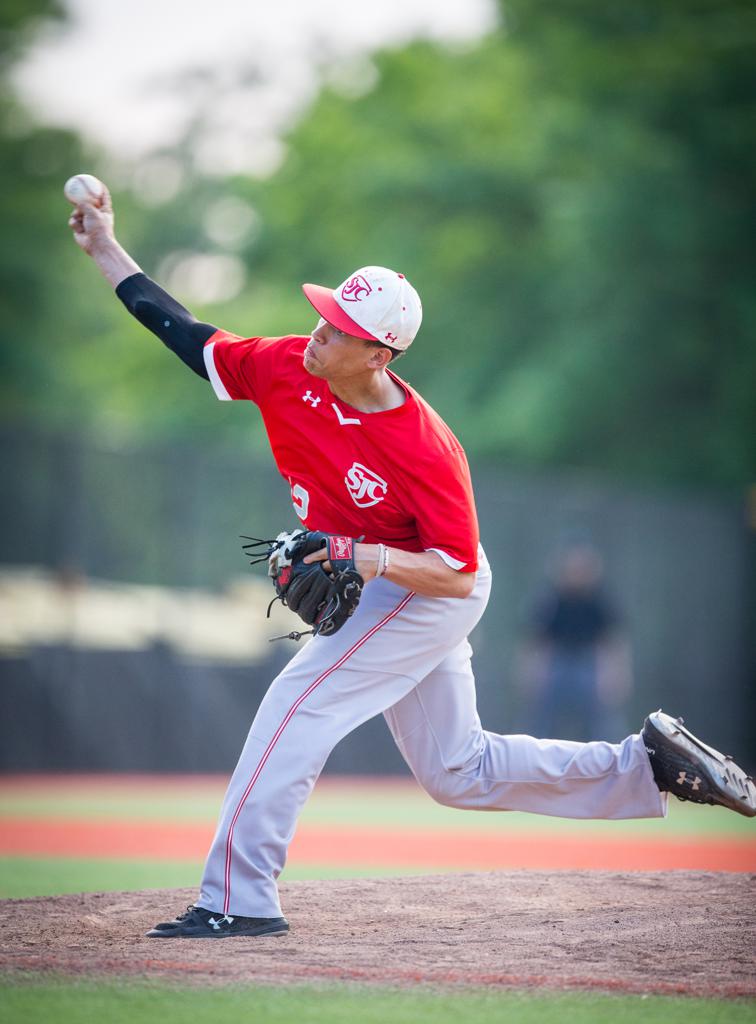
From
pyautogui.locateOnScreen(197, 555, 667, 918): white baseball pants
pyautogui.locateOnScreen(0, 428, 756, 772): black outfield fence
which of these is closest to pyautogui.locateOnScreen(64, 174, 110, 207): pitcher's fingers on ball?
pyautogui.locateOnScreen(197, 555, 667, 918): white baseball pants

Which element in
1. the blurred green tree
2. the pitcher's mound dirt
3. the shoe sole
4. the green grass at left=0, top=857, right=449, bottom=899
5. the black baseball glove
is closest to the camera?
the pitcher's mound dirt

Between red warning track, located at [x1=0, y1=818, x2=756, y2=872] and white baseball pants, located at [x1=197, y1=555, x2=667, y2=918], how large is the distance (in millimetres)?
2438

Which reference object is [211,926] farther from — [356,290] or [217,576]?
[217,576]

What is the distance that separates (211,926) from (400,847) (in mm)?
4298

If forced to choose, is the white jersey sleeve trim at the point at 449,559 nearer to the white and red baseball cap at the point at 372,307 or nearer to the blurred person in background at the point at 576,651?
the white and red baseball cap at the point at 372,307

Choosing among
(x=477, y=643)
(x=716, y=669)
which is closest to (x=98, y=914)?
(x=477, y=643)

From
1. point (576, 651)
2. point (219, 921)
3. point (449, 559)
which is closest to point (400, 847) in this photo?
point (219, 921)

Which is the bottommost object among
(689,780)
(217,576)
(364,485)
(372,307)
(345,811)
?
(345,811)

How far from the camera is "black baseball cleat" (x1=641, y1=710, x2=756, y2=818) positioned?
509cm

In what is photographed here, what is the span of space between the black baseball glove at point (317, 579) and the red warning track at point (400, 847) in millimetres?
3140

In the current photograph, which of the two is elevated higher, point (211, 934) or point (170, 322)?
point (170, 322)

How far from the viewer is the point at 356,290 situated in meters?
4.88

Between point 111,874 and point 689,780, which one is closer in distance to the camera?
point 689,780

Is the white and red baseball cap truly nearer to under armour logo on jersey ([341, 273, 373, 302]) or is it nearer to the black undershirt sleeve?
under armour logo on jersey ([341, 273, 373, 302])
